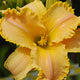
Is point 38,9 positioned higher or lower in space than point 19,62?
higher

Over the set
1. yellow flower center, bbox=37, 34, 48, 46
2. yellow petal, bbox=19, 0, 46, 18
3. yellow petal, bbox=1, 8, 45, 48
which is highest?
yellow petal, bbox=19, 0, 46, 18

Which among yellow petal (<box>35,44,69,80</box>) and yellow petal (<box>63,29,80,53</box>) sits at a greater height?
yellow petal (<box>63,29,80,53</box>)

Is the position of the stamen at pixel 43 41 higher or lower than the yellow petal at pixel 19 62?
higher

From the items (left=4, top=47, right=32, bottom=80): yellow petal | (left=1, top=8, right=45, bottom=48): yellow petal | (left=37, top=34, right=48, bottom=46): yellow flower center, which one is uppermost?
(left=1, top=8, right=45, bottom=48): yellow petal

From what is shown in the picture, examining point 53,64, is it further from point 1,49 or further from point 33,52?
point 1,49

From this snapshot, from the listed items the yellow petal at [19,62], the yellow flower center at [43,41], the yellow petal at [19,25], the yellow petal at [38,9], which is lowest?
the yellow petal at [19,62]
